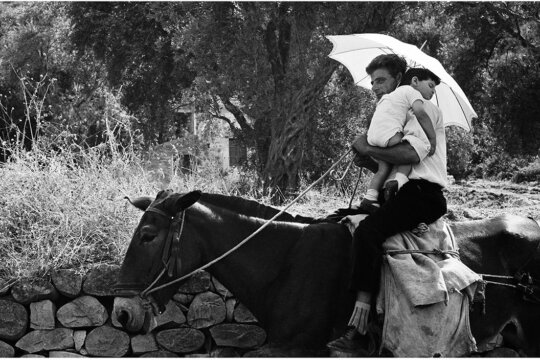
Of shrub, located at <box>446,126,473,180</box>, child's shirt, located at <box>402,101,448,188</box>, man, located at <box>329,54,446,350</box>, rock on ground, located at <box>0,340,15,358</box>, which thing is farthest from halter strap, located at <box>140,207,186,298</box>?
shrub, located at <box>446,126,473,180</box>

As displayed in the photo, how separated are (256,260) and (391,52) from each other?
2218 mm

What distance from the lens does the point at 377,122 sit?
17.3ft

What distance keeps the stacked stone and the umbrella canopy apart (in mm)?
2332

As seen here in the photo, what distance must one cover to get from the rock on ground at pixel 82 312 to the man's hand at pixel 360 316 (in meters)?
2.85

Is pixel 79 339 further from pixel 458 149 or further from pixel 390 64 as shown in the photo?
pixel 458 149

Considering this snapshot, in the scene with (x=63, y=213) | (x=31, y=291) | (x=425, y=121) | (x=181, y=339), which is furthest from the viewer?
(x=63, y=213)

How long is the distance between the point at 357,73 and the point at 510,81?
13.8 meters

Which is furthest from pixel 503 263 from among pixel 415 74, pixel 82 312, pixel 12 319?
pixel 12 319

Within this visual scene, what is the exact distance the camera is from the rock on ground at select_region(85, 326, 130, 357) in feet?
22.8

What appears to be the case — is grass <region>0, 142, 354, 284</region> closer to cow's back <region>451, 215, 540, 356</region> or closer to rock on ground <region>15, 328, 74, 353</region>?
rock on ground <region>15, 328, 74, 353</region>

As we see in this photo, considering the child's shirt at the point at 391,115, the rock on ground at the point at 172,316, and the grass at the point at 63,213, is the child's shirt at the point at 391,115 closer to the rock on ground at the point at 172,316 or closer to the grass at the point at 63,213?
the rock on ground at the point at 172,316

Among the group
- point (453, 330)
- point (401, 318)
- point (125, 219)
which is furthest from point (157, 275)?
point (125, 219)

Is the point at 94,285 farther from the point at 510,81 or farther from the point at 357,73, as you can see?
the point at 510,81

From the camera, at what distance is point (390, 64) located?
552 centimetres
